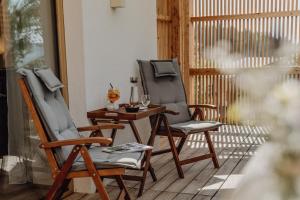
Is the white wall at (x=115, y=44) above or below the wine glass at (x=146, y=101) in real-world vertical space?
above

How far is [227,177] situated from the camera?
11.6ft

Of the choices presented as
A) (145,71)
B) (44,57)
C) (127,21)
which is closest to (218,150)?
(145,71)

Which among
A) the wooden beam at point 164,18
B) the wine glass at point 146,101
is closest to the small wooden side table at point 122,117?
the wine glass at point 146,101

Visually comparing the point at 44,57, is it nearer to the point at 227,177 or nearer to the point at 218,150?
the point at 227,177

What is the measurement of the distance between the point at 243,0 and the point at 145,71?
9.84ft

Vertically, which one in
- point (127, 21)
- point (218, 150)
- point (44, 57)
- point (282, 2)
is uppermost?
point (282, 2)

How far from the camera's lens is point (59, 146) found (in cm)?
239

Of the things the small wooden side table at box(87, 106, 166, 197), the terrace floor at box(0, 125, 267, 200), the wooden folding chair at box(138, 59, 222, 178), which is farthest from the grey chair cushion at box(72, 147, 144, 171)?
the wooden folding chair at box(138, 59, 222, 178)

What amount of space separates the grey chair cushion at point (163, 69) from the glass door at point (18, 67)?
1316 millimetres

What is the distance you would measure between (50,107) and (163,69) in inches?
67.8

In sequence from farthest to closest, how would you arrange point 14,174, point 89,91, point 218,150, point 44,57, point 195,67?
point 195,67, point 218,150, point 89,91, point 44,57, point 14,174

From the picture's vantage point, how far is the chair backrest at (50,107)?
96.3 inches

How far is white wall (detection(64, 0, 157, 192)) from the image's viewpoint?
3.16m

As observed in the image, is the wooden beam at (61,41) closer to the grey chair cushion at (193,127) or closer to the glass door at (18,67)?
the glass door at (18,67)
